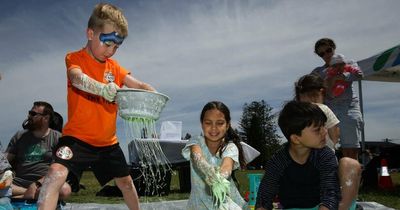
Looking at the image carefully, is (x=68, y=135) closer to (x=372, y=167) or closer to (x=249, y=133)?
(x=372, y=167)

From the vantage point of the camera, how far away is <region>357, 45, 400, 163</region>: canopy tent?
293 inches

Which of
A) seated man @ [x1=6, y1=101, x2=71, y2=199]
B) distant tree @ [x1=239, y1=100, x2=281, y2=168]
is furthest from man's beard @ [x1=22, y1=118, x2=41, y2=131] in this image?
distant tree @ [x1=239, y1=100, x2=281, y2=168]

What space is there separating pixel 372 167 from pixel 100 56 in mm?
6186

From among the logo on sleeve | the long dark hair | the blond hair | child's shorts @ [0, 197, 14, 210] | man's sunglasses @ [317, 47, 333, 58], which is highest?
man's sunglasses @ [317, 47, 333, 58]

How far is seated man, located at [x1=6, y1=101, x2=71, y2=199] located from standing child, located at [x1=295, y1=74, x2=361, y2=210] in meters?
2.73

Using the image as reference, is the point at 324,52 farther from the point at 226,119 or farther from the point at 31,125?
the point at 31,125

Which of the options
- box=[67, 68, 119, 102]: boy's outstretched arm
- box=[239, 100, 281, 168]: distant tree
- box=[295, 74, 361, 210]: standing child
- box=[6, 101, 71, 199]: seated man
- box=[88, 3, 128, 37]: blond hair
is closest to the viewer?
box=[67, 68, 119, 102]: boy's outstretched arm

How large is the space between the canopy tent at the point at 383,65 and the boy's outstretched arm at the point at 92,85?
6160 millimetres

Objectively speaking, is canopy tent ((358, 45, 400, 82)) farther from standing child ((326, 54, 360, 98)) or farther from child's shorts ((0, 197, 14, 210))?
child's shorts ((0, 197, 14, 210))

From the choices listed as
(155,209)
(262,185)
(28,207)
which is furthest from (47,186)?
(155,209)

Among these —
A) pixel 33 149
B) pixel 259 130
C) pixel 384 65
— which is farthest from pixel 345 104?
pixel 259 130

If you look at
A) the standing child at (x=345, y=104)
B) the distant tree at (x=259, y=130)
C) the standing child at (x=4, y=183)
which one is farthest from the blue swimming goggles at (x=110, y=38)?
the distant tree at (x=259, y=130)

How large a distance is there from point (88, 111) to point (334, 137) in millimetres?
2000

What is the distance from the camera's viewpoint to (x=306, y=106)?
2865 mm
